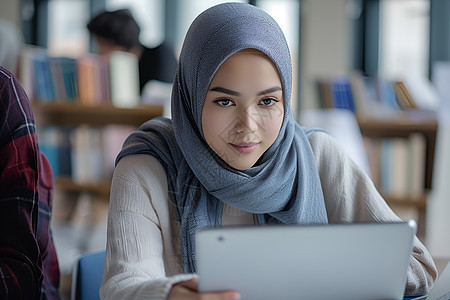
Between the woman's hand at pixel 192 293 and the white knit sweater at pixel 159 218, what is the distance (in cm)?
1

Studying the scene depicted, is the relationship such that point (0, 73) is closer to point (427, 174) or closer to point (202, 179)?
point (202, 179)

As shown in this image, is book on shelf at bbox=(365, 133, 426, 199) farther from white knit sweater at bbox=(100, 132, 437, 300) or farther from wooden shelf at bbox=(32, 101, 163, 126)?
white knit sweater at bbox=(100, 132, 437, 300)

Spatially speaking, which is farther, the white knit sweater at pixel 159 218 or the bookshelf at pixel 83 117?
the bookshelf at pixel 83 117

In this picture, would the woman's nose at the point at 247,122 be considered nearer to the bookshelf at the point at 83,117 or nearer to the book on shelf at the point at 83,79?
the bookshelf at the point at 83,117

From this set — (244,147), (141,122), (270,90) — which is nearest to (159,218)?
(244,147)

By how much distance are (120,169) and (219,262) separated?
1.21 ft

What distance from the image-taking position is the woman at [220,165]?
999 millimetres

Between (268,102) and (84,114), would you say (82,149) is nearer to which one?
(84,114)

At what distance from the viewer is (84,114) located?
3.69m

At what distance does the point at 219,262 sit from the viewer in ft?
2.51

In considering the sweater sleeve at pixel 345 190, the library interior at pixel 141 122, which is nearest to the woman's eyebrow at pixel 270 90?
the sweater sleeve at pixel 345 190

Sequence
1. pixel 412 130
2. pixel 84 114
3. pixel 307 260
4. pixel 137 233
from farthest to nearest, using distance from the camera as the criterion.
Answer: pixel 84 114, pixel 412 130, pixel 137 233, pixel 307 260

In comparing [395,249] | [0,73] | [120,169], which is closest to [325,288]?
[395,249]

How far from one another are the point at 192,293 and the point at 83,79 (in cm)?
292
